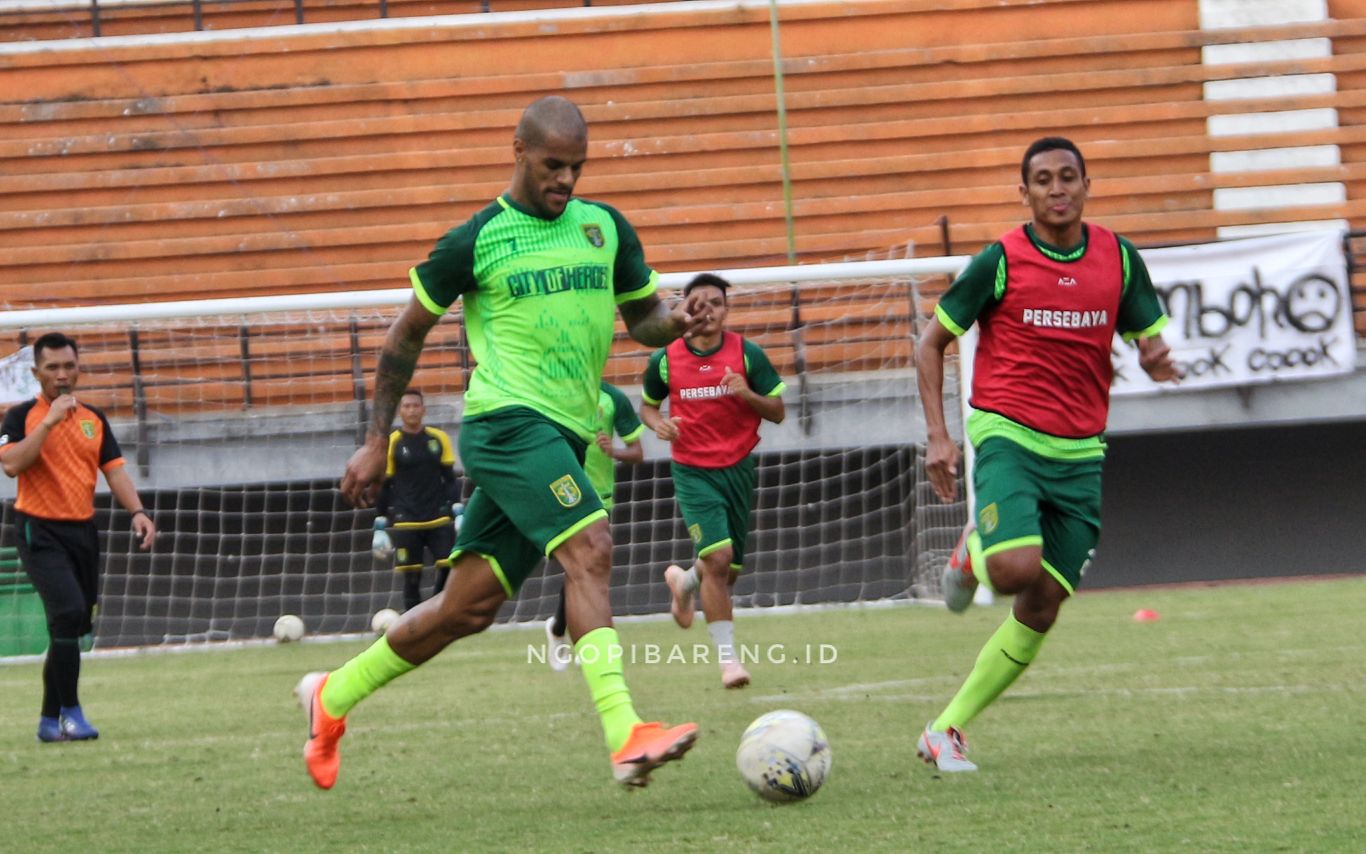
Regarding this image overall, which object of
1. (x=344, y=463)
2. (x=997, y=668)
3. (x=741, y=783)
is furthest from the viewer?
(x=344, y=463)

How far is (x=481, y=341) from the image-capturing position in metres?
5.61

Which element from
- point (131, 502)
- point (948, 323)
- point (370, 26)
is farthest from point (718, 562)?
point (370, 26)

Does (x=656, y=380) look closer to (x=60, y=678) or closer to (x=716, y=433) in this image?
(x=716, y=433)

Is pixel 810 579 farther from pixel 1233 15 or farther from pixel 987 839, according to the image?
pixel 987 839

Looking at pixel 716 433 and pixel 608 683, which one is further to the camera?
pixel 716 433

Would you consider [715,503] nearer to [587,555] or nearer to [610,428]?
[610,428]

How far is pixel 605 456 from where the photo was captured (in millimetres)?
11547

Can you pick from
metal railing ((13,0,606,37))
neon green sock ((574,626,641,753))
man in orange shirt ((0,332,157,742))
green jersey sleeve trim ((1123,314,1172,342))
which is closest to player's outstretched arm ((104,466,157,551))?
man in orange shirt ((0,332,157,742))

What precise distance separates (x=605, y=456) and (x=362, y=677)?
5840mm

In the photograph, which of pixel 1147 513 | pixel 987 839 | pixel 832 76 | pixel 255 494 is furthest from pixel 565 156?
pixel 1147 513

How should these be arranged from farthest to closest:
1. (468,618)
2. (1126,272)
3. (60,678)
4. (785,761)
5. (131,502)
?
(131,502), (60,678), (1126,272), (468,618), (785,761)

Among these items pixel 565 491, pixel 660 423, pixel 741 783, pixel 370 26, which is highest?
pixel 370 26

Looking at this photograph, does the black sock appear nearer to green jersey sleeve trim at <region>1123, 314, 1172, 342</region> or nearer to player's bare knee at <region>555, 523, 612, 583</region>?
player's bare knee at <region>555, 523, 612, 583</region>

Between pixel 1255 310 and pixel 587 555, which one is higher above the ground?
pixel 587 555
